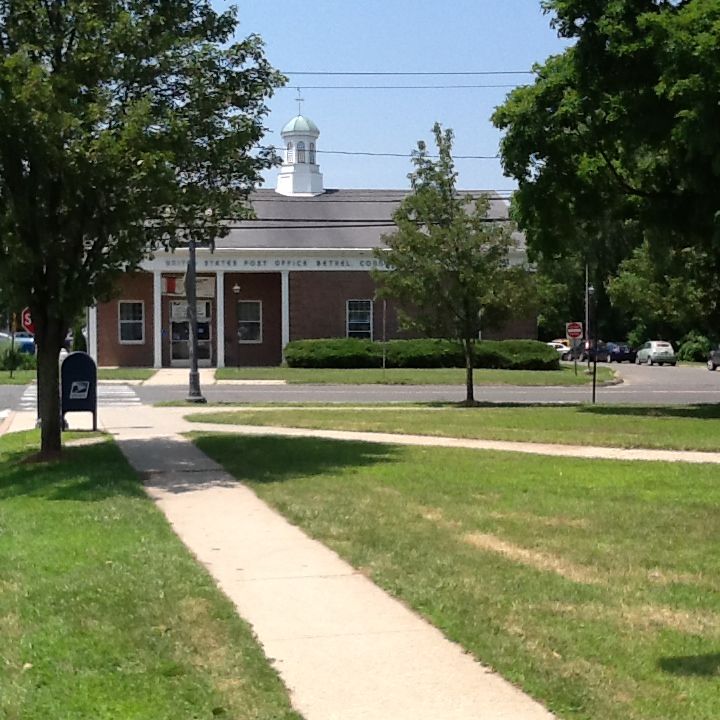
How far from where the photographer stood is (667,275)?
32.6 meters

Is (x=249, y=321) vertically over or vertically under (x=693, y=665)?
over

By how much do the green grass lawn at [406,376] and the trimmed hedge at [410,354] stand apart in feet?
2.89

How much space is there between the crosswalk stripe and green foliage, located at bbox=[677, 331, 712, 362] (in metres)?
47.6

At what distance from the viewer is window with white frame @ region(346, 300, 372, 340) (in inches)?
2015

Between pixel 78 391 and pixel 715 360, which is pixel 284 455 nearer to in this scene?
pixel 78 391

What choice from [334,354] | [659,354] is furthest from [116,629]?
[659,354]

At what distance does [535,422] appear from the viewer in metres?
20.5

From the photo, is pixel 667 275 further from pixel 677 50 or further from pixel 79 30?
pixel 79 30

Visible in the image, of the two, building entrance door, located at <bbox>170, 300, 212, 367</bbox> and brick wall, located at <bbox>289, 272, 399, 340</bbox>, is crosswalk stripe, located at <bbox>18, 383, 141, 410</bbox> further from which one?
brick wall, located at <bbox>289, 272, 399, 340</bbox>

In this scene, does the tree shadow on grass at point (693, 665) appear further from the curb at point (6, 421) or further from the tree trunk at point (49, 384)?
the curb at point (6, 421)

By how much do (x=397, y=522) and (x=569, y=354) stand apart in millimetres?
63401

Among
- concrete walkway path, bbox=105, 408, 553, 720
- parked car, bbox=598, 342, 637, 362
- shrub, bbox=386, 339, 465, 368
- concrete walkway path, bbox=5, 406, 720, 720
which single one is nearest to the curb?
concrete walkway path, bbox=5, 406, 720, 720

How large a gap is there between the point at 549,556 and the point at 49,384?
31.5ft

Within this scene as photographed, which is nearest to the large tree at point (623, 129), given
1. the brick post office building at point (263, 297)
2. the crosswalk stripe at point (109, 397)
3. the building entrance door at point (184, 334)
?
the crosswalk stripe at point (109, 397)
